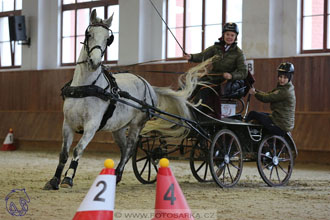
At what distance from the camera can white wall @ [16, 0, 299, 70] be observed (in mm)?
10867

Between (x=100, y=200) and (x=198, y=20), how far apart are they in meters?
9.39

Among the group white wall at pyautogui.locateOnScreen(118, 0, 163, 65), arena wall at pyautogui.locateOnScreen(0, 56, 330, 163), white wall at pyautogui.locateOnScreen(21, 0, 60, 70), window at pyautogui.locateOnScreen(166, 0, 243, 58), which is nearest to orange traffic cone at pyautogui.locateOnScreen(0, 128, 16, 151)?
arena wall at pyautogui.locateOnScreen(0, 56, 330, 163)

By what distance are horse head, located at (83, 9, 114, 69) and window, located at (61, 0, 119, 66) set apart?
7.88m

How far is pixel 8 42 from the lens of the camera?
15.3 metres

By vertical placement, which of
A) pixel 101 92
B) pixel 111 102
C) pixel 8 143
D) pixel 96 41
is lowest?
pixel 8 143

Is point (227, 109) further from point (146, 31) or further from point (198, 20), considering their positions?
point (146, 31)

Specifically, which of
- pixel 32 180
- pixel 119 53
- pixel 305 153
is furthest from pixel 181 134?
pixel 119 53

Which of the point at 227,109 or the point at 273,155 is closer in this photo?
the point at 227,109

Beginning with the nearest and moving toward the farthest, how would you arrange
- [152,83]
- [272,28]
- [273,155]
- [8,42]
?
1. [273,155]
2. [272,28]
3. [152,83]
4. [8,42]

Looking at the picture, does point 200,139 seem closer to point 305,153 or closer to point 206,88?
point 206,88

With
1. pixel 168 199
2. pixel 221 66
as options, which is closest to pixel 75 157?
pixel 221 66

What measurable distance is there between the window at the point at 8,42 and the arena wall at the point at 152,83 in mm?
735

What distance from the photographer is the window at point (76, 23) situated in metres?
13.5

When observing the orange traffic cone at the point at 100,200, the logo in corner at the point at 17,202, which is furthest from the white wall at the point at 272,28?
the orange traffic cone at the point at 100,200
